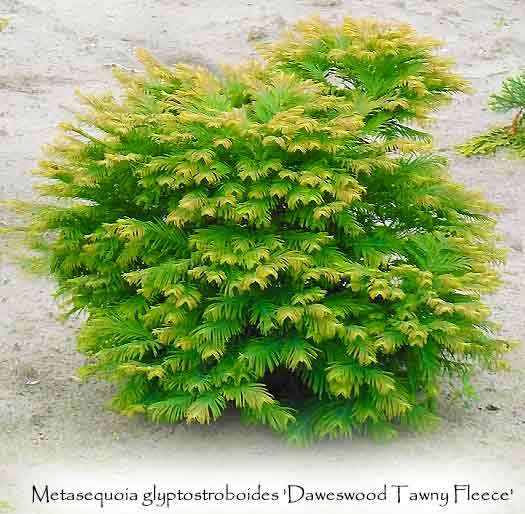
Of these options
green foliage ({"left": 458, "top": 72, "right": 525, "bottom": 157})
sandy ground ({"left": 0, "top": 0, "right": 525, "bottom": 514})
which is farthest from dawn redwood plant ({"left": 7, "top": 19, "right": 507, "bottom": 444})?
green foliage ({"left": 458, "top": 72, "right": 525, "bottom": 157})

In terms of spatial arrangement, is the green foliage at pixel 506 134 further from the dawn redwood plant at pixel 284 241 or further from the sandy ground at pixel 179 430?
the dawn redwood plant at pixel 284 241

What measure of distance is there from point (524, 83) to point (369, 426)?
18.9ft

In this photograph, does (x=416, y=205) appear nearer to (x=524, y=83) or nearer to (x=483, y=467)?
(x=483, y=467)

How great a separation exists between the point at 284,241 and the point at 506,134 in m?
5.76

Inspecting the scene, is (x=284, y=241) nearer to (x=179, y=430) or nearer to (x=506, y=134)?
(x=179, y=430)

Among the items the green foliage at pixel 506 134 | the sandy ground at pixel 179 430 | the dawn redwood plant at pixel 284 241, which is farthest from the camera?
the green foliage at pixel 506 134

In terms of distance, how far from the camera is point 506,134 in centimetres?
1036

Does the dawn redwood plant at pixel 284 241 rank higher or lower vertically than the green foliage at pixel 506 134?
higher

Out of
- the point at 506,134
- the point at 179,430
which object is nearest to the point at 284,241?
the point at 179,430

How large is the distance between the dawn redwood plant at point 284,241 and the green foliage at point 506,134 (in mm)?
4606

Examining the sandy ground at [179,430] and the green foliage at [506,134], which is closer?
the sandy ground at [179,430]

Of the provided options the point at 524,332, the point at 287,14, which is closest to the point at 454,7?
→ the point at 287,14

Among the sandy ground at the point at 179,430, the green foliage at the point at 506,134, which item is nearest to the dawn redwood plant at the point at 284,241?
the sandy ground at the point at 179,430

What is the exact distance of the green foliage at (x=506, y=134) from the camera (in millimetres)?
10055
